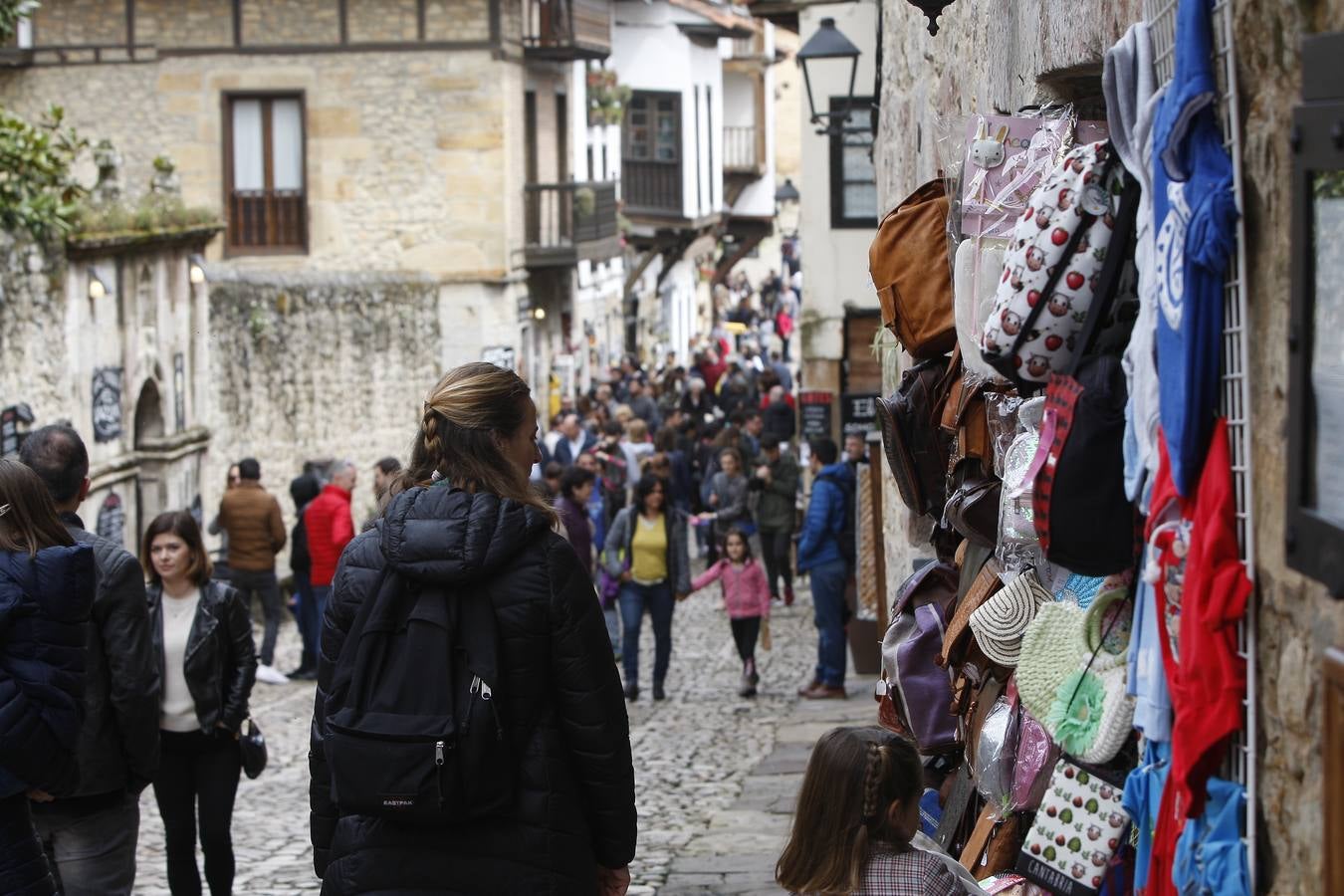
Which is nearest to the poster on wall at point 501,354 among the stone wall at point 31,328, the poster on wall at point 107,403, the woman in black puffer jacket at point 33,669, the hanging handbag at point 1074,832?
the poster on wall at point 107,403

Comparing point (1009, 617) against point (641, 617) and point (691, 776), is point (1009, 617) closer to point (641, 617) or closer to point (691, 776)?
point (691, 776)

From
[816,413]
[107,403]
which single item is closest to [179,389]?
[107,403]

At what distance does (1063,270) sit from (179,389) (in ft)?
56.3

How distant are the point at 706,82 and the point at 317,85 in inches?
578

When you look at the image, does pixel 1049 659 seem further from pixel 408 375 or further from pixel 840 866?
pixel 408 375

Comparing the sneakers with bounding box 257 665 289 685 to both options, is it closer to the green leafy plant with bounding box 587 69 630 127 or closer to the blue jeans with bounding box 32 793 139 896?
the blue jeans with bounding box 32 793 139 896

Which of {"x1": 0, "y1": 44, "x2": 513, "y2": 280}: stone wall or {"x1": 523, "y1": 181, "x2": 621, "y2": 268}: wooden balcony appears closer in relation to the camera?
{"x1": 0, "y1": 44, "x2": 513, "y2": 280}: stone wall

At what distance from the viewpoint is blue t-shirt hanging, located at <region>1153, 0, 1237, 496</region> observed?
3236mm

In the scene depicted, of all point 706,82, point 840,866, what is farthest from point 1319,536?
point 706,82

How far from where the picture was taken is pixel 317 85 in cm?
2727

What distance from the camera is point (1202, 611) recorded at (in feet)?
10.7

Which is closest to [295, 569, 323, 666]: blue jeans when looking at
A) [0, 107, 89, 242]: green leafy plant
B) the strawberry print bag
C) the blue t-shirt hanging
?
[0, 107, 89, 242]: green leafy plant

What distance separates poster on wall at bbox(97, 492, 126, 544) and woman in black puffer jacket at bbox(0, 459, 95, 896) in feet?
40.0

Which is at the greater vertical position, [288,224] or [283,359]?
[288,224]
